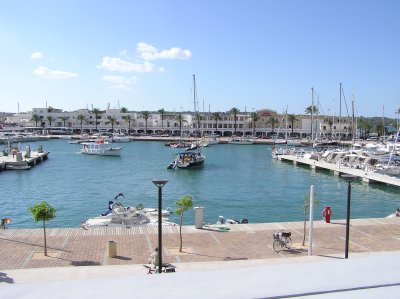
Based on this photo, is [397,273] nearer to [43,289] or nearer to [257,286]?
[257,286]

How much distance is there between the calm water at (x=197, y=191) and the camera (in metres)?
37.2

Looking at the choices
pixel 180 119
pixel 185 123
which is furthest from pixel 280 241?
pixel 185 123

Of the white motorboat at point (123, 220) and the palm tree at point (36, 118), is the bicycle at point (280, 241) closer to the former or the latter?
the white motorboat at point (123, 220)

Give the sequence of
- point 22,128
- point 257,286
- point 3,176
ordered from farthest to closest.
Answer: point 22,128 < point 3,176 < point 257,286

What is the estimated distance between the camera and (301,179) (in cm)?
6012

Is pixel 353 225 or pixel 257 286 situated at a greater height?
pixel 257 286

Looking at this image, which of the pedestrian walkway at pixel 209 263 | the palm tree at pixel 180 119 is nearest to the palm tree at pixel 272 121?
the palm tree at pixel 180 119

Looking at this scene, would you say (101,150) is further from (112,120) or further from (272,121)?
(272,121)

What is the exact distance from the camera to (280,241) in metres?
19.0

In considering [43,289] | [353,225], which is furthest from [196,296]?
[353,225]

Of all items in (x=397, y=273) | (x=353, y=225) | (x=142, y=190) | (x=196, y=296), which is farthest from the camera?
(x=142, y=190)

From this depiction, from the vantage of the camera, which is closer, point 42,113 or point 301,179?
point 301,179

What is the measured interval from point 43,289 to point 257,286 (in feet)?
7.79

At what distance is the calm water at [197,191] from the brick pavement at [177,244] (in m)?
10.3
